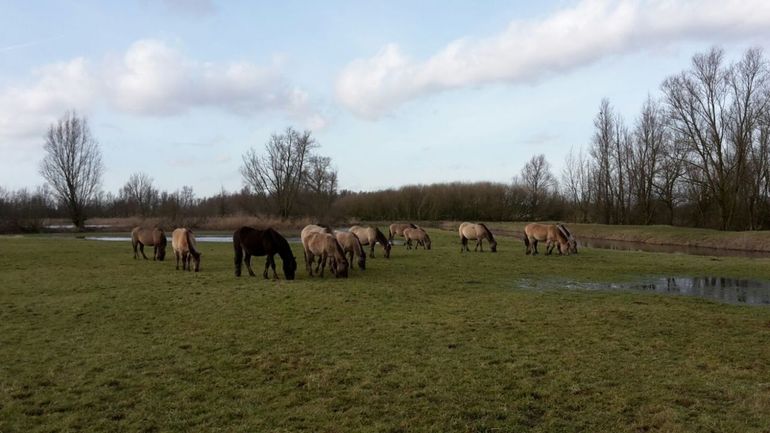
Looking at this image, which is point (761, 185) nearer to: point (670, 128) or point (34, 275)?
point (670, 128)

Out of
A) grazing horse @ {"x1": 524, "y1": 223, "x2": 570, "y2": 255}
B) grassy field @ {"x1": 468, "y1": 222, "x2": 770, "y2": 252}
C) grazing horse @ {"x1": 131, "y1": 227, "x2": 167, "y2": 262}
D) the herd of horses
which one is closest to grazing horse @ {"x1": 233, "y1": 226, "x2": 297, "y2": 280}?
the herd of horses

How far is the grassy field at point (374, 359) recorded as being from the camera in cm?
466

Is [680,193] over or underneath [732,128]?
underneath

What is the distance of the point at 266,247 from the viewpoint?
14164 millimetres

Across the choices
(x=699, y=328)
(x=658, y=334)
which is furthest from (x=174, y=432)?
(x=699, y=328)

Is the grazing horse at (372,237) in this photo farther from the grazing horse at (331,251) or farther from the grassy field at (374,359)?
the grassy field at (374,359)

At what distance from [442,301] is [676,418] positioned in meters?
6.37

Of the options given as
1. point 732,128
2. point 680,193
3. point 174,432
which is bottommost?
point 174,432

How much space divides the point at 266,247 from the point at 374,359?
8418mm

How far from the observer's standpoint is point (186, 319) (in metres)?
8.95

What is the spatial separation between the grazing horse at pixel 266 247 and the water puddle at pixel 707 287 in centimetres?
763

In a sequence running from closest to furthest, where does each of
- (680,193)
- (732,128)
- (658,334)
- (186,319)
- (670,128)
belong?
(658,334) → (186,319) → (732,128) → (670,128) → (680,193)

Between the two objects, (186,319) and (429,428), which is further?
(186,319)

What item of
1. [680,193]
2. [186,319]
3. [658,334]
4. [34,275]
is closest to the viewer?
[658,334]
